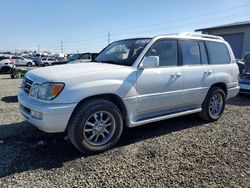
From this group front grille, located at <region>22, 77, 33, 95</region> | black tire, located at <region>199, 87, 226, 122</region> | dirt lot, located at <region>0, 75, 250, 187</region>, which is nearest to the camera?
dirt lot, located at <region>0, 75, 250, 187</region>

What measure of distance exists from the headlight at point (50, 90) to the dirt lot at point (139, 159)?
0.94 meters

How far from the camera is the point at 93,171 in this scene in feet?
10.8

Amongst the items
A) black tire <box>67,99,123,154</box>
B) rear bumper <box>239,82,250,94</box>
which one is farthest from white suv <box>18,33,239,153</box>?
rear bumper <box>239,82,250,94</box>

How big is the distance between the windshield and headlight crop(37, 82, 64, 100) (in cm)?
133

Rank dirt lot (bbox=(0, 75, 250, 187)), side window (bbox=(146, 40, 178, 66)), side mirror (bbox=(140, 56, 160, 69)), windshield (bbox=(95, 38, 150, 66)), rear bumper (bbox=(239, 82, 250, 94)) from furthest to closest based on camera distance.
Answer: rear bumper (bbox=(239, 82, 250, 94)) < side window (bbox=(146, 40, 178, 66)) < windshield (bbox=(95, 38, 150, 66)) < side mirror (bbox=(140, 56, 160, 69)) < dirt lot (bbox=(0, 75, 250, 187))

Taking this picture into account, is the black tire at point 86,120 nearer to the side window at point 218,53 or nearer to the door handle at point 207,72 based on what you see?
the door handle at point 207,72

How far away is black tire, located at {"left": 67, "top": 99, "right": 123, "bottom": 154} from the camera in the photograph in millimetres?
3574

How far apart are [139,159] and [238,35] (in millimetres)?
17886

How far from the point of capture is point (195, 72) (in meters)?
4.95

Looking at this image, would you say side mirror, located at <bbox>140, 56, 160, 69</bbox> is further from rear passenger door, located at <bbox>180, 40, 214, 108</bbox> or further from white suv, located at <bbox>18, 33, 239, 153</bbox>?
rear passenger door, located at <bbox>180, 40, 214, 108</bbox>

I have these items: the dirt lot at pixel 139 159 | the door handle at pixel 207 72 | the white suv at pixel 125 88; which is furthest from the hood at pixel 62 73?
the door handle at pixel 207 72

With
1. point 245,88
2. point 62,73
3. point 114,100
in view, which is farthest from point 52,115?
point 245,88

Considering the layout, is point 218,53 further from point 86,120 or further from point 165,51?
point 86,120

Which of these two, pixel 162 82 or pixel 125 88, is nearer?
pixel 125 88
